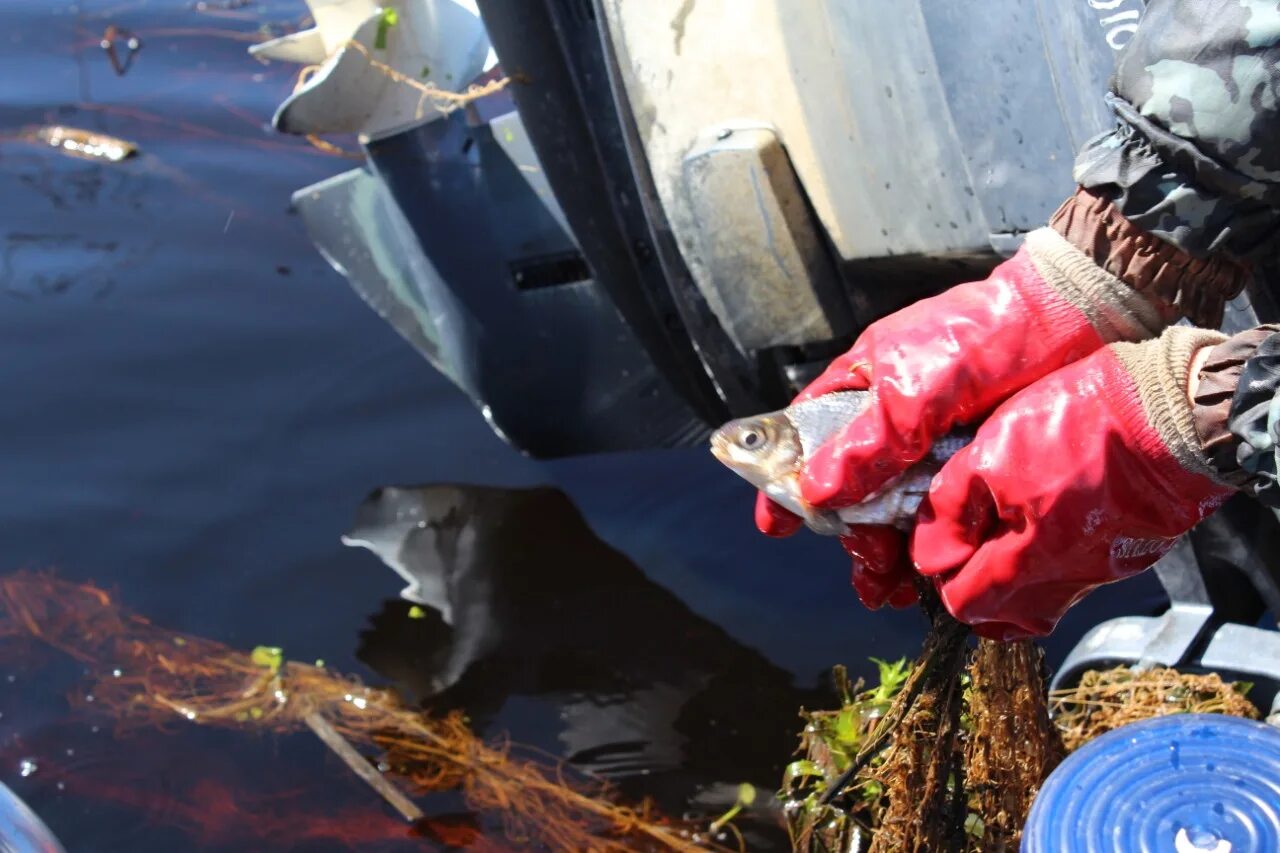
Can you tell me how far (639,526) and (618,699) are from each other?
0.88 metres

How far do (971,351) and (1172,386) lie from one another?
0.39 metres

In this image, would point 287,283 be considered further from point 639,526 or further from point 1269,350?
point 1269,350

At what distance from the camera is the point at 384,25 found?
4582mm

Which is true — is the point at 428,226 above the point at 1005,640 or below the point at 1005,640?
above

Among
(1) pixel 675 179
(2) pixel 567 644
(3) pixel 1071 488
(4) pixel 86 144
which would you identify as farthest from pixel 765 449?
(4) pixel 86 144

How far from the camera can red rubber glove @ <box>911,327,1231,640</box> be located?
7.61ft

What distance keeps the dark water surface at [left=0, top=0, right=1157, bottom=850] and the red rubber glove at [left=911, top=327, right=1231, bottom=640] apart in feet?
5.59

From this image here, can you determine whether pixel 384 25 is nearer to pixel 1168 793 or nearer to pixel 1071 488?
pixel 1071 488

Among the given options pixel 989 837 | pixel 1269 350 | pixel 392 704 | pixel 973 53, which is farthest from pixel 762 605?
pixel 1269 350

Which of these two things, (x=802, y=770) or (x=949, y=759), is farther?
(x=802, y=770)

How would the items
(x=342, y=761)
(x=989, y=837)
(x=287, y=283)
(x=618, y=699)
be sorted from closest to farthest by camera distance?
(x=989, y=837) → (x=342, y=761) → (x=618, y=699) → (x=287, y=283)

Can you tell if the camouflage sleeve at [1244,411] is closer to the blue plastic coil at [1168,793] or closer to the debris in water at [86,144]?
the blue plastic coil at [1168,793]

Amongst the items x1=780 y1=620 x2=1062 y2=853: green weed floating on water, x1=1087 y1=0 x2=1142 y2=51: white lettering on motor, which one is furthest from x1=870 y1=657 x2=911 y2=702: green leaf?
x1=1087 y1=0 x2=1142 y2=51: white lettering on motor

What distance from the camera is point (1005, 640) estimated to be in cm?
259
